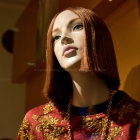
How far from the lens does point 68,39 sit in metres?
0.76

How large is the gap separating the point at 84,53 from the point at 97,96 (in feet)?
0.40

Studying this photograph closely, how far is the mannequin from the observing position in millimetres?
729

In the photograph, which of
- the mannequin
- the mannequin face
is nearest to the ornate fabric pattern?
the mannequin

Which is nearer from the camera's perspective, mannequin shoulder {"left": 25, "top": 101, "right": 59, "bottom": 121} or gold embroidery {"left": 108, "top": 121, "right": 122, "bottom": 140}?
gold embroidery {"left": 108, "top": 121, "right": 122, "bottom": 140}

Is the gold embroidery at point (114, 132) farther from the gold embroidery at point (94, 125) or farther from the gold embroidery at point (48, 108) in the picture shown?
the gold embroidery at point (48, 108)

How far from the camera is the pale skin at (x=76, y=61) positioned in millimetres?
753

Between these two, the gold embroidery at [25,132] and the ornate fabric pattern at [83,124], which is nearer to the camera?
the ornate fabric pattern at [83,124]

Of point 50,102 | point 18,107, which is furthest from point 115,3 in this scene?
point 18,107

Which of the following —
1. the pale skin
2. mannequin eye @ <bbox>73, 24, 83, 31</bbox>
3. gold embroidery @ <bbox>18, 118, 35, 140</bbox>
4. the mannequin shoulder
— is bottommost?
gold embroidery @ <bbox>18, 118, 35, 140</bbox>

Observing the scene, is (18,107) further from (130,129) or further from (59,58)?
(130,129)

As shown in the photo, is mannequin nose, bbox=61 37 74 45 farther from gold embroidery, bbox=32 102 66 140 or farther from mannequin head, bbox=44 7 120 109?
gold embroidery, bbox=32 102 66 140

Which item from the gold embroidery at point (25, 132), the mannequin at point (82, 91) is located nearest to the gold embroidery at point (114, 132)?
the mannequin at point (82, 91)

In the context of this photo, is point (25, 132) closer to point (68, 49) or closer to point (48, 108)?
point (48, 108)

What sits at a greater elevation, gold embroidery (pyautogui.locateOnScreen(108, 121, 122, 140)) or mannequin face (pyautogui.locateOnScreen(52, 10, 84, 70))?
mannequin face (pyautogui.locateOnScreen(52, 10, 84, 70))
